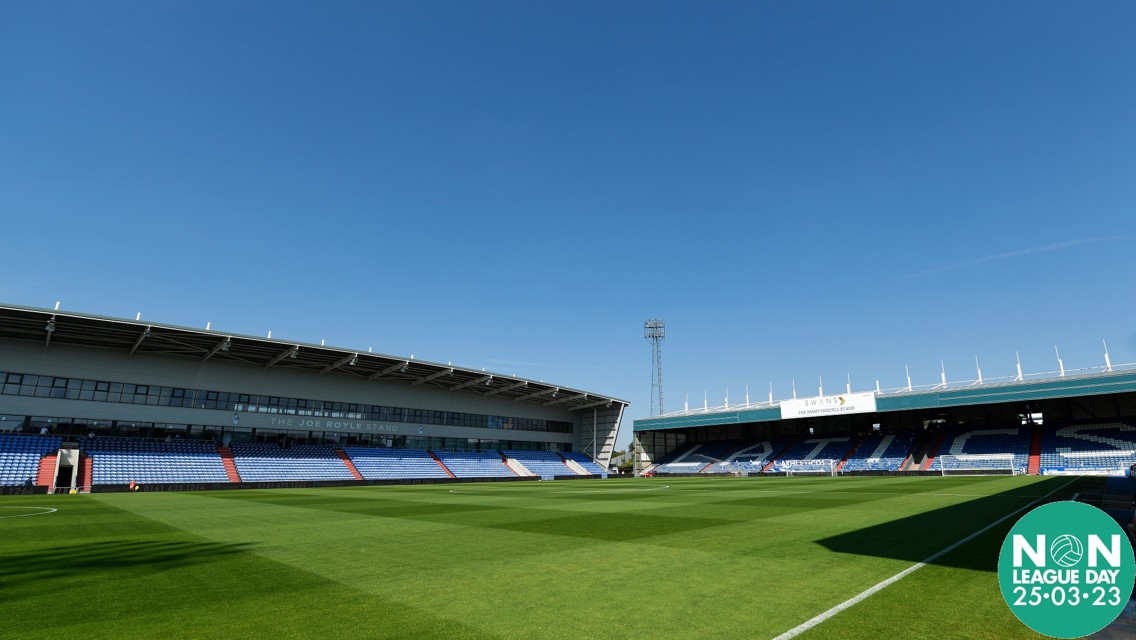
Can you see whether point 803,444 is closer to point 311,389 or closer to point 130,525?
point 311,389

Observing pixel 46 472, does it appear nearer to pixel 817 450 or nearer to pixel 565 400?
pixel 565 400

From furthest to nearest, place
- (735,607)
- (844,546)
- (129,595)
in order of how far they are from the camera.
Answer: (844,546)
(129,595)
(735,607)

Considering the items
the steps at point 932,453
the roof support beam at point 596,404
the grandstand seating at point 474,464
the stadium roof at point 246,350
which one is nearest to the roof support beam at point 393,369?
the stadium roof at point 246,350

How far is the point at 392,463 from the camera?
53.2 m

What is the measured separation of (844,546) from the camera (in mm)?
10156

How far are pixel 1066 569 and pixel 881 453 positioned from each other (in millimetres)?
60963

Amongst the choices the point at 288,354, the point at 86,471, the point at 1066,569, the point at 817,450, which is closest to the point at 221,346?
the point at 288,354

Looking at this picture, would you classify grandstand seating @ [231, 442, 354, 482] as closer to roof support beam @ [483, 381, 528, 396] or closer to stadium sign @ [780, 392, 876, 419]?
roof support beam @ [483, 381, 528, 396]

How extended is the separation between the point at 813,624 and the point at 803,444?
216 ft

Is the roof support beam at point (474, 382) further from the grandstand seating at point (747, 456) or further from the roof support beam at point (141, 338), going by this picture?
the grandstand seating at point (747, 456)

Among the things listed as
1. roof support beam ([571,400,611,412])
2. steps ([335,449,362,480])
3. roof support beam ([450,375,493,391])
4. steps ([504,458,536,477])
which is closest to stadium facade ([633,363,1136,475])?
roof support beam ([571,400,611,412])

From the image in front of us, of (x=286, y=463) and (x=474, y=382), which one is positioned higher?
(x=474, y=382)

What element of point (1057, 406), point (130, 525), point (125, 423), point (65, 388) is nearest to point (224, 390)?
point (125, 423)

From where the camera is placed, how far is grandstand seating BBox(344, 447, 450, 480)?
50625 millimetres
